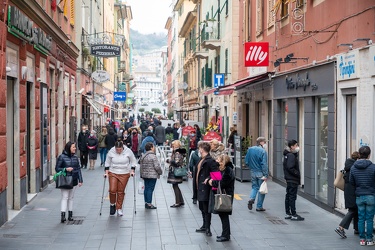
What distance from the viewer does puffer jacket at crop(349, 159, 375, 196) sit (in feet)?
34.5

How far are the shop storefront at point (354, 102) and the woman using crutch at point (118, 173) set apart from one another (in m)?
4.59

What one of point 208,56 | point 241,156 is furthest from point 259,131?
point 208,56

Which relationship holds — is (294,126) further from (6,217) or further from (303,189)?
(6,217)

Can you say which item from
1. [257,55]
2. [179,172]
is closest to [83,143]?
[257,55]

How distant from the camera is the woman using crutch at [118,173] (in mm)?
13867

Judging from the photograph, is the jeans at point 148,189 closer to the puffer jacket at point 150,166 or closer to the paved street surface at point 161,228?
the puffer jacket at point 150,166

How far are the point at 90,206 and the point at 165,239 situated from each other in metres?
4.51

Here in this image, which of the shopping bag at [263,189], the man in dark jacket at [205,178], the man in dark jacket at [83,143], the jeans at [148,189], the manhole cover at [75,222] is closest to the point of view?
the man in dark jacket at [205,178]

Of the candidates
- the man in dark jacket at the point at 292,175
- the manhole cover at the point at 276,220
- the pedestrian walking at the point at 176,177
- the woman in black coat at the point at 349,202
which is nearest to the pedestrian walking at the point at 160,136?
the pedestrian walking at the point at 176,177

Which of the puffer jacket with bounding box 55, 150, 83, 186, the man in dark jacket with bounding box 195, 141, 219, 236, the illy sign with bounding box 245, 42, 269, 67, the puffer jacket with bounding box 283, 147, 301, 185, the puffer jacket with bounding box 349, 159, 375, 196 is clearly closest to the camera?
the puffer jacket with bounding box 349, 159, 375, 196

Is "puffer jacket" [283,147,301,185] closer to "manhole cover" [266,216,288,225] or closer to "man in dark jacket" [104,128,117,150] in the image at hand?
"manhole cover" [266,216,288,225]

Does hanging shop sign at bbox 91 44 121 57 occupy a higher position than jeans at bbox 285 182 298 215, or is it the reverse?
hanging shop sign at bbox 91 44 121 57

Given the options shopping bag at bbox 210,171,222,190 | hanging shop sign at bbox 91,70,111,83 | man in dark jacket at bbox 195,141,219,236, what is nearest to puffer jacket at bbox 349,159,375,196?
shopping bag at bbox 210,171,222,190

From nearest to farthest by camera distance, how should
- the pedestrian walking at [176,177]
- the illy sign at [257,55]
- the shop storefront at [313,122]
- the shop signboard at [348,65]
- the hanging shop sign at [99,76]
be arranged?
the shop signboard at [348,65] → the shop storefront at [313,122] → the pedestrian walking at [176,177] → the illy sign at [257,55] → the hanging shop sign at [99,76]
